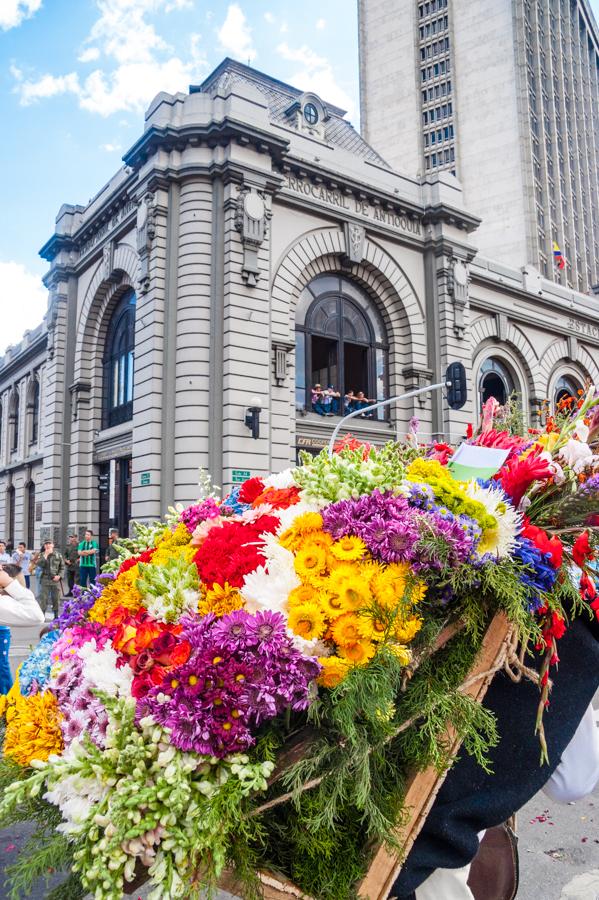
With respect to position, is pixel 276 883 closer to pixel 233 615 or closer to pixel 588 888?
pixel 233 615

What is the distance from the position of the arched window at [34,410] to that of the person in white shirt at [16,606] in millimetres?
27961

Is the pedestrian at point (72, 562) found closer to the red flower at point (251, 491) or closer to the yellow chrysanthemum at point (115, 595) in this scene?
the red flower at point (251, 491)

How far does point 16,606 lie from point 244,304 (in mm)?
13061

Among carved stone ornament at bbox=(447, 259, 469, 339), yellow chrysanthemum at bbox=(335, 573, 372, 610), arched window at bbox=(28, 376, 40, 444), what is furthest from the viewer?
arched window at bbox=(28, 376, 40, 444)

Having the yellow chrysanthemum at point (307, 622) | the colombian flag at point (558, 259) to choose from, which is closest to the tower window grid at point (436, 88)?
the colombian flag at point (558, 259)

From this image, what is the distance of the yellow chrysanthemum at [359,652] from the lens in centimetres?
173

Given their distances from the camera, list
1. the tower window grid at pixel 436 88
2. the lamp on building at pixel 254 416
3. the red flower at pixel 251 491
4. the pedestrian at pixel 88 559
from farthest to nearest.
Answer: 1. the tower window grid at pixel 436 88
2. the pedestrian at pixel 88 559
3. the lamp on building at pixel 254 416
4. the red flower at pixel 251 491

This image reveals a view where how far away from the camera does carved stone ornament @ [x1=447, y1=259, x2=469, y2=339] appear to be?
21.9 m

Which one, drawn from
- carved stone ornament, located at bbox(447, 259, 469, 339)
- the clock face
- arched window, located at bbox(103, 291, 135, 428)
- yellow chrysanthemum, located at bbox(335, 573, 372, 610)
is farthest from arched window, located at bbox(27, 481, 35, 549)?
yellow chrysanthemum, located at bbox(335, 573, 372, 610)

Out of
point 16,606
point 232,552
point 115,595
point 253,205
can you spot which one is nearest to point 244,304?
point 253,205

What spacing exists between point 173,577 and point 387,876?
102 centimetres

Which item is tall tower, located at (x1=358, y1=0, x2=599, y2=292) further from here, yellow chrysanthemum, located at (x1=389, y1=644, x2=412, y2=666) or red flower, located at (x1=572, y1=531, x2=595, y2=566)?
yellow chrysanthemum, located at (x1=389, y1=644, x2=412, y2=666)

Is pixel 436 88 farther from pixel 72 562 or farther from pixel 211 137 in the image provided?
pixel 72 562

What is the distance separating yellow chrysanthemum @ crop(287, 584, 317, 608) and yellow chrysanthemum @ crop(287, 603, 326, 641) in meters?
0.04
